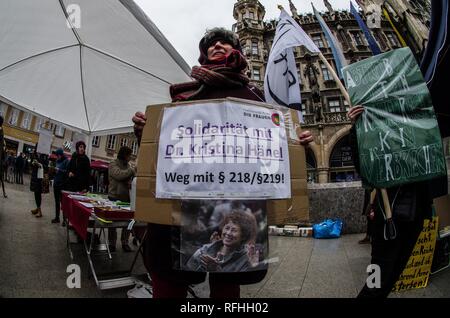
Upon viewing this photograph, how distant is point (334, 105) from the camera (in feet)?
71.2

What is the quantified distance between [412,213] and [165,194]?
6.09ft

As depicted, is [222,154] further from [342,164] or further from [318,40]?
[318,40]

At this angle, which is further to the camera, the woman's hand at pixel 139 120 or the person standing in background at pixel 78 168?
the person standing in background at pixel 78 168

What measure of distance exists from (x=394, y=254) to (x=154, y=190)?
1877 mm

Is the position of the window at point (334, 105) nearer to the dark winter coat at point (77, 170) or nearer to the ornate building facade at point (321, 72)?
the ornate building facade at point (321, 72)

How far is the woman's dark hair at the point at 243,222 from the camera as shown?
1.03 metres

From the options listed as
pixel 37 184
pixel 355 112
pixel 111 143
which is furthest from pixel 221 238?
pixel 111 143

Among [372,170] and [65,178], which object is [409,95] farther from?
[65,178]

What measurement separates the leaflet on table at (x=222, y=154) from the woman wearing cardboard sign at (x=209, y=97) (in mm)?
226

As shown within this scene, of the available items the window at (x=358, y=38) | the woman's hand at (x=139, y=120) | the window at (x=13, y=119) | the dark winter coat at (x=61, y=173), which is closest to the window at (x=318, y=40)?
the window at (x=358, y=38)

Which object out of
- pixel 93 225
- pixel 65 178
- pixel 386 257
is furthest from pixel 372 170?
pixel 65 178

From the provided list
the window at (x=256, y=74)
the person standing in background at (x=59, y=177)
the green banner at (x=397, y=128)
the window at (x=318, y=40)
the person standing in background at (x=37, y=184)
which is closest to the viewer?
the green banner at (x=397, y=128)

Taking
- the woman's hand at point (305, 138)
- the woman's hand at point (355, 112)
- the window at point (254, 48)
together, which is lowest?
the woman's hand at point (305, 138)

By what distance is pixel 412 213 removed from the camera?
1681mm
